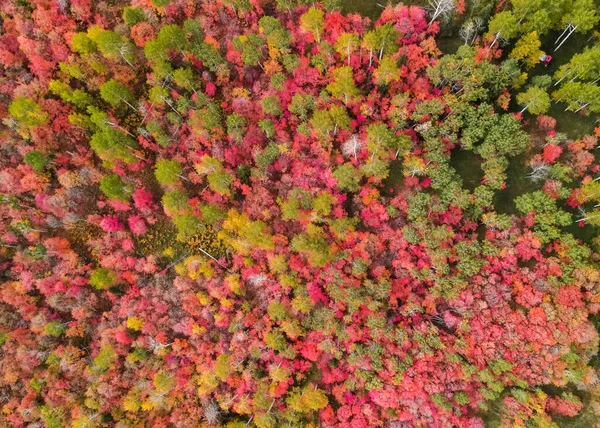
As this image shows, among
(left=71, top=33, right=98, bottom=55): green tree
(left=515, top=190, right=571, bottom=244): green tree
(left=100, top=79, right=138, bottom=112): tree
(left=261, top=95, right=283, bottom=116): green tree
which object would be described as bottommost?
(left=100, top=79, right=138, bottom=112): tree

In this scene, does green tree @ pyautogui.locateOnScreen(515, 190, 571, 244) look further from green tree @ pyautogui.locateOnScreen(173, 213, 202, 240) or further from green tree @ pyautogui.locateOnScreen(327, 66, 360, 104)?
green tree @ pyautogui.locateOnScreen(173, 213, 202, 240)

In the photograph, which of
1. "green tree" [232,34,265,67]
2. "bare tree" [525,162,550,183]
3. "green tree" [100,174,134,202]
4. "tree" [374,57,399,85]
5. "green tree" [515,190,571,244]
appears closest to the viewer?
"tree" [374,57,399,85]

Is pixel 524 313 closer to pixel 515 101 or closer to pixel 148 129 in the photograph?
pixel 515 101

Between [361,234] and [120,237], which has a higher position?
[361,234]

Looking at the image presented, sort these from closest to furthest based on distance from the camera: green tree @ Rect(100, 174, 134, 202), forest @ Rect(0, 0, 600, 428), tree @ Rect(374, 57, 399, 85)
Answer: tree @ Rect(374, 57, 399, 85) → forest @ Rect(0, 0, 600, 428) → green tree @ Rect(100, 174, 134, 202)

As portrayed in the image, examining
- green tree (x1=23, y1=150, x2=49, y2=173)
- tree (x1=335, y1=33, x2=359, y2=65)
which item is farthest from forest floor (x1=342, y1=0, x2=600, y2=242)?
green tree (x1=23, y1=150, x2=49, y2=173)

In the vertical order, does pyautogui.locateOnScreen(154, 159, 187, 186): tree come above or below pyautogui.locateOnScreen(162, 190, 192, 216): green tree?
above

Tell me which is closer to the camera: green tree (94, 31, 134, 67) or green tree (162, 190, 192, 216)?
green tree (94, 31, 134, 67)

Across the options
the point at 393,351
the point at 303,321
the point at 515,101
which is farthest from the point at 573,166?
the point at 303,321
